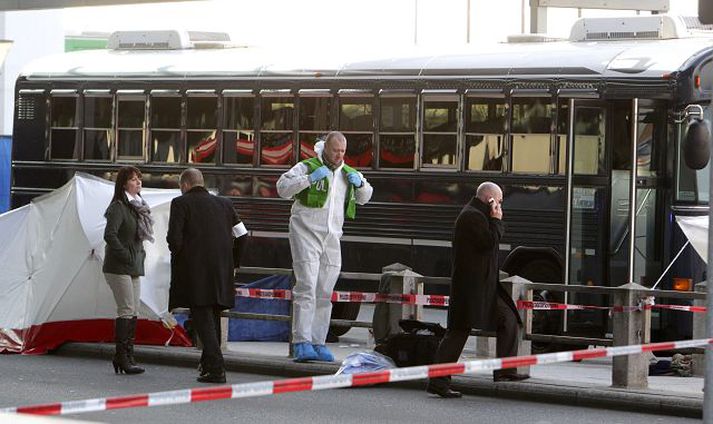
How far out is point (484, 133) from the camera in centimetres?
1933

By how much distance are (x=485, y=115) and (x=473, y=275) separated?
18.4ft

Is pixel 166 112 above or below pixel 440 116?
above

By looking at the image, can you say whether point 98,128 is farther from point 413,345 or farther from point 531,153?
point 413,345

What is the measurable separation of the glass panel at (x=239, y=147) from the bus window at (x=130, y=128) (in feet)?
4.58

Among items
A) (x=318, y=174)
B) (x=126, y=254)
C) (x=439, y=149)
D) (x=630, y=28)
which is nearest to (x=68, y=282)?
(x=126, y=254)

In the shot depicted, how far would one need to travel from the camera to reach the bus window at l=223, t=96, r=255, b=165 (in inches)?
849

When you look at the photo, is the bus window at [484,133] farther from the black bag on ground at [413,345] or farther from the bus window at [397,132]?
the black bag on ground at [413,345]

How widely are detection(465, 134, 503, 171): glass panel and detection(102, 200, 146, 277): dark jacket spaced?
4838 millimetres

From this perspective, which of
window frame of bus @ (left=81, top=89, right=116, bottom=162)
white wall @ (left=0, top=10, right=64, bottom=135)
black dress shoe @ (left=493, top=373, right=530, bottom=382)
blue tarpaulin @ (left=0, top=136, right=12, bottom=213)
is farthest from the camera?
white wall @ (left=0, top=10, right=64, bottom=135)

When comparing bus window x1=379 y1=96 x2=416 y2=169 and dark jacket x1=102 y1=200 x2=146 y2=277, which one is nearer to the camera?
dark jacket x1=102 y1=200 x2=146 y2=277

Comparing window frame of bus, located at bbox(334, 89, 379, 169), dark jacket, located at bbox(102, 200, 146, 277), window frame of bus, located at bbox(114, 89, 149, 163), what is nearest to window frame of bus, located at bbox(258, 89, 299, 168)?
window frame of bus, located at bbox(334, 89, 379, 169)

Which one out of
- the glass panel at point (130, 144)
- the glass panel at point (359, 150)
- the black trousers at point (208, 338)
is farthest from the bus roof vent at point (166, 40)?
the black trousers at point (208, 338)

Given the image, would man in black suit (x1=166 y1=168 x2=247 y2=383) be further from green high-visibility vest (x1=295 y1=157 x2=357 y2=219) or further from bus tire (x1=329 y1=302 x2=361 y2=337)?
bus tire (x1=329 y1=302 x2=361 y2=337)

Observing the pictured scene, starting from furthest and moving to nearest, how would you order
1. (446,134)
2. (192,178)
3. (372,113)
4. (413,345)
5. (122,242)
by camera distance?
(372,113) < (446,134) < (122,242) < (192,178) < (413,345)
